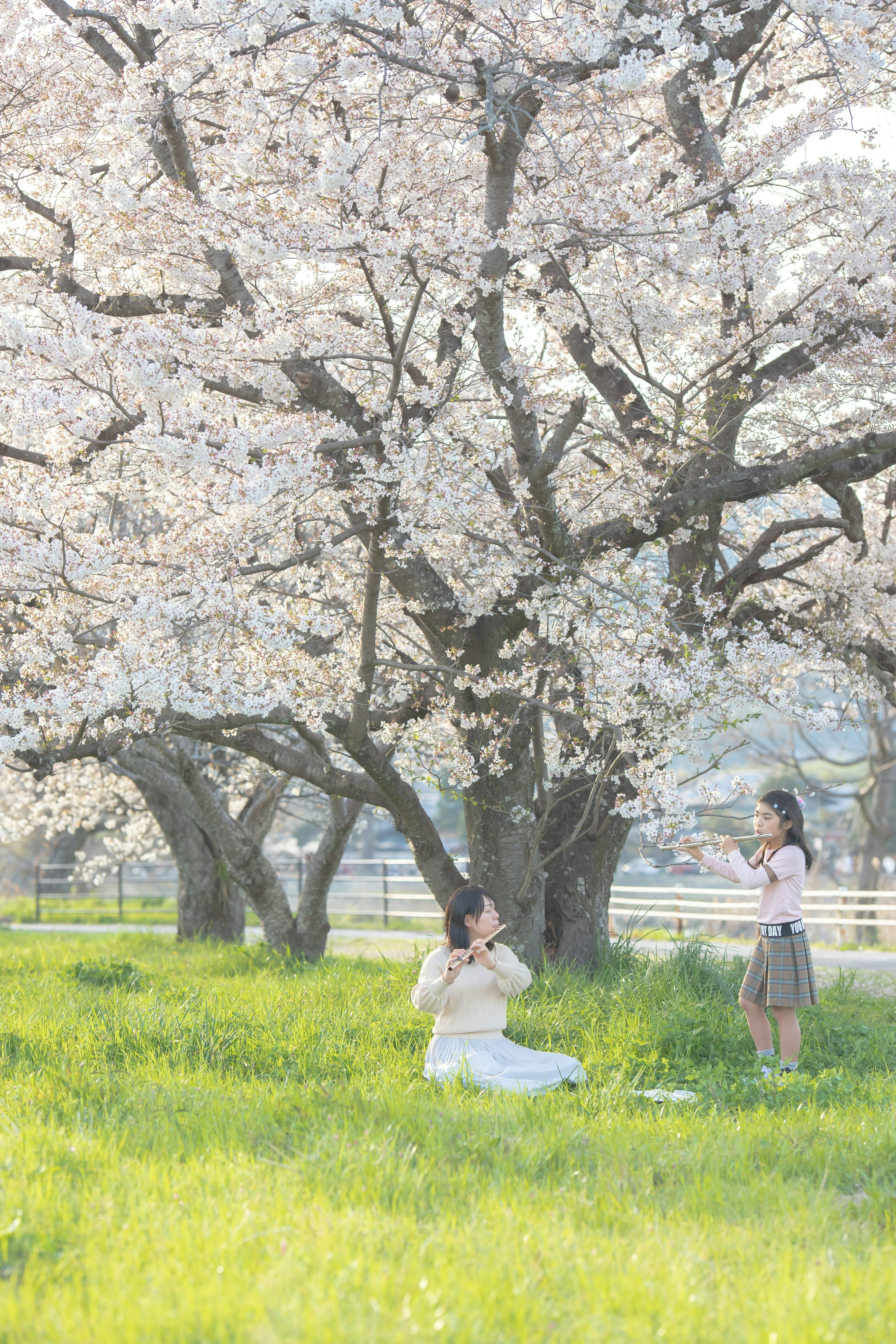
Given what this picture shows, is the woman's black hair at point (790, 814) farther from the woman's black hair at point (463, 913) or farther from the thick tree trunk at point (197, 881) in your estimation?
the thick tree trunk at point (197, 881)

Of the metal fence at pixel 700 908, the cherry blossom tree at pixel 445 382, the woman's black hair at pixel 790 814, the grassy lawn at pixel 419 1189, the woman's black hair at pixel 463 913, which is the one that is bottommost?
the metal fence at pixel 700 908

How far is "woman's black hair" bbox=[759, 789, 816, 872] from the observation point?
5.86 meters

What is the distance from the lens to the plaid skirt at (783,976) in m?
5.61

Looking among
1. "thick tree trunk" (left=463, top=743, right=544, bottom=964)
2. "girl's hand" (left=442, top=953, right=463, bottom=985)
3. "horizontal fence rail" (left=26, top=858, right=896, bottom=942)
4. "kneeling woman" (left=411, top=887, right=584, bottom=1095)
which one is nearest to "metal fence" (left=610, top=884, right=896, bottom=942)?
"horizontal fence rail" (left=26, top=858, right=896, bottom=942)

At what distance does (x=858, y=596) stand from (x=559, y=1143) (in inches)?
241

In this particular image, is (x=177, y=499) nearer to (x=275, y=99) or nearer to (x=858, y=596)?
(x=275, y=99)

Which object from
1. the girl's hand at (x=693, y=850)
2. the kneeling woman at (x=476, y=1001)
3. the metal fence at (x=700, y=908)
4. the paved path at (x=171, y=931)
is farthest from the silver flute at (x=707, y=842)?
the paved path at (x=171, y=931)

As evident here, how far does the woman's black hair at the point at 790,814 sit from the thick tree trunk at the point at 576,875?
2101 mm

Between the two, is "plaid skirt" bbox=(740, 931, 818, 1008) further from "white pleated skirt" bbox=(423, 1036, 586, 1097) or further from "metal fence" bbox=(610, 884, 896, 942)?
"metal fence" bbox=(610, 884, 896, 942)

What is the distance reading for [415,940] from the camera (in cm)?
1506

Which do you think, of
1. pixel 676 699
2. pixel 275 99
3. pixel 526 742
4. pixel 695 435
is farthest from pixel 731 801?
pixel 275 99

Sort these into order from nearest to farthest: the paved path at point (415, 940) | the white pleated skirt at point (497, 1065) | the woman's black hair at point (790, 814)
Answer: the white pleated skirt at point (497, 1065) < the woman's black hair at point (790, 814) < the paved path at point (415, 940)

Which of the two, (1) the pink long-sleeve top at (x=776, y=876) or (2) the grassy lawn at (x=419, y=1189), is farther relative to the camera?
(1) the pink long-sleeve top at (x=776, y=876)

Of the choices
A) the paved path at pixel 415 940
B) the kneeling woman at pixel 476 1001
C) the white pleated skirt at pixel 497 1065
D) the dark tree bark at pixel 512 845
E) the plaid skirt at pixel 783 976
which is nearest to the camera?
the white pleated skirt at pixel 497 1065
